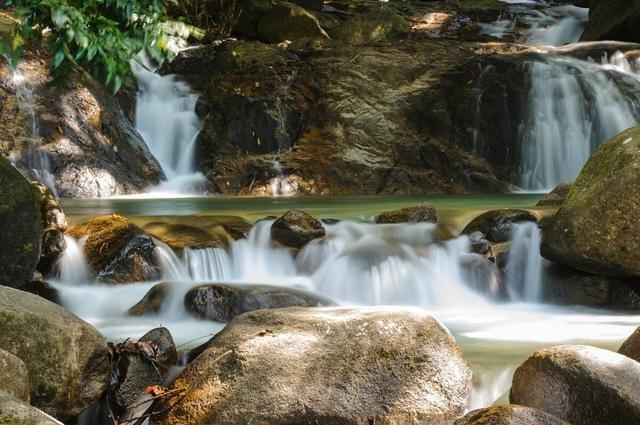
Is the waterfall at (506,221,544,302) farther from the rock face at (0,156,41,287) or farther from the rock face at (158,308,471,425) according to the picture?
the rock face at (0,156,41,287)

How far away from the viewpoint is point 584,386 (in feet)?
11.4

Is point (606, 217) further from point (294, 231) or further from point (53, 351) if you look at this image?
point (53, 351)

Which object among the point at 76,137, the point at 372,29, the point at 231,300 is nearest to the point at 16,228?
the point at 231,300

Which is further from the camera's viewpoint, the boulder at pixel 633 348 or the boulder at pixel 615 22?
the boulder at pixel 615 22

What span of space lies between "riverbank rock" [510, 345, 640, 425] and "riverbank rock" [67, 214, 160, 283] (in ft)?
13.8

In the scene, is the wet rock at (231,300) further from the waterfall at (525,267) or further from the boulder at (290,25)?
the boulder at (290,25)

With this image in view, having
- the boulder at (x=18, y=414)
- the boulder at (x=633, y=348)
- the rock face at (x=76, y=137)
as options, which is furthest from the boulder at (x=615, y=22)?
the boulder at (x=18, y=414)

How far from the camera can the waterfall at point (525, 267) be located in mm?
7141

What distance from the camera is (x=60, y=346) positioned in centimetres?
387

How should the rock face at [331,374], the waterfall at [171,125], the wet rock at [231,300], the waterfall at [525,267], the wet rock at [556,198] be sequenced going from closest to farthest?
the rock face at [331,374], the wet rock at [231,300], the waterfall at [525,267], the wet rock at [556,198], the waterfall at [171,125]

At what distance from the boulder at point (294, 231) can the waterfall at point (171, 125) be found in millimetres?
6623

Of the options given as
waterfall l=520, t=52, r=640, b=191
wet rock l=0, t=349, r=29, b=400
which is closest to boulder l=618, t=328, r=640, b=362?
wet rock l=0, t=349, r=29, b=400

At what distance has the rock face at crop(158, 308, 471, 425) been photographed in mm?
3629

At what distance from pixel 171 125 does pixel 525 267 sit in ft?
32.7
